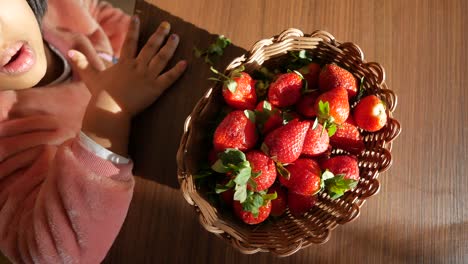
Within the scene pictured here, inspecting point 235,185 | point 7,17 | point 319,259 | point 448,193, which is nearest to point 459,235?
point 448,193

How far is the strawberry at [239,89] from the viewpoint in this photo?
1.72ft

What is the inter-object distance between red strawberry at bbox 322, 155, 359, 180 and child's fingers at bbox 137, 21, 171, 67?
1.37ft

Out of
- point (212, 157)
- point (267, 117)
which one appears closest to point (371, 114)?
point (267, 117)

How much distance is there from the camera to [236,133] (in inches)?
20.3

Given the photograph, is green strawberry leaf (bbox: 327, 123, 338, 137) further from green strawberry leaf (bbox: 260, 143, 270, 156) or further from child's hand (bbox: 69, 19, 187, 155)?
child's hand (bbox: 69, 19, 187, 155)

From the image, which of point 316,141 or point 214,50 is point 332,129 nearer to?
point 316,141

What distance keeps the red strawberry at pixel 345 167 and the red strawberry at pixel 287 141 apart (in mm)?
53

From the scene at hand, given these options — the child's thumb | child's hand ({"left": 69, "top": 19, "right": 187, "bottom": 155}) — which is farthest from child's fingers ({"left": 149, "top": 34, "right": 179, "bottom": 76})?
the child's thumb

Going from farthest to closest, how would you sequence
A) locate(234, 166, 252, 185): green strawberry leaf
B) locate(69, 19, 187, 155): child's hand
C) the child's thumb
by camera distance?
the child's thumb < locate(69, 19, 187, 155): child's hand < locate(234, 166, 252, 185): green strawberry leaf

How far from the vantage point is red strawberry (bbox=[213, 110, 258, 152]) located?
0.52 meters

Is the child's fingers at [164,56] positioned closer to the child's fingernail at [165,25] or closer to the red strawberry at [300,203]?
the child's fingernail at [165,25]

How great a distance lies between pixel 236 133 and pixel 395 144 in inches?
11.8

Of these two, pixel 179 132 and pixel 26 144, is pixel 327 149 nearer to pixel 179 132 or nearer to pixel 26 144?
pixel 179 132

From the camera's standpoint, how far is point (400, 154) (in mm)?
608
